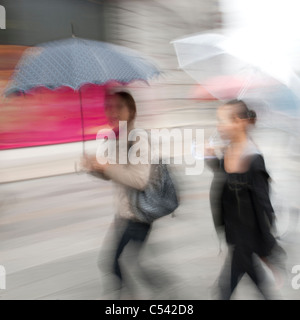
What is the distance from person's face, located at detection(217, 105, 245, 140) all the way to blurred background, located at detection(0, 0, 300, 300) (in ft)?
1.19

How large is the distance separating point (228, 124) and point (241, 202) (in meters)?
0.42

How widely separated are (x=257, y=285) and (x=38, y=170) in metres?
4.91

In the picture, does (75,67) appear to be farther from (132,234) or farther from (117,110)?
(132,234)

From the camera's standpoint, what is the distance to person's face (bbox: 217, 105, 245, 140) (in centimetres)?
245

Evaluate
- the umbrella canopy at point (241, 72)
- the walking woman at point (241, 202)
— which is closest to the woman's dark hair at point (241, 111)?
the walking woman at point (241, 202)

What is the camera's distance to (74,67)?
2.90 metres

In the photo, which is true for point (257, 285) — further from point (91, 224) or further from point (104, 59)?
point (91, 224)

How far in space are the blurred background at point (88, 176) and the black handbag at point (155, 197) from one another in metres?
0.15

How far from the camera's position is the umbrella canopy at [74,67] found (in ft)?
9.37

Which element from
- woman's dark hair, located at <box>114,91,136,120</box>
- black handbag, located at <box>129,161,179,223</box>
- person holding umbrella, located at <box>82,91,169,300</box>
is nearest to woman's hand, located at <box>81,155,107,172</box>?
person holding umbrella, located at <box>82,91,169,300</box>

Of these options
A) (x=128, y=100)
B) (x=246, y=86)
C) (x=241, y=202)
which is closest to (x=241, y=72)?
(x=246, y=86)

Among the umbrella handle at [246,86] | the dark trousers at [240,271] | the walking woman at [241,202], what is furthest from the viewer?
the umbrella handle at [246,86]

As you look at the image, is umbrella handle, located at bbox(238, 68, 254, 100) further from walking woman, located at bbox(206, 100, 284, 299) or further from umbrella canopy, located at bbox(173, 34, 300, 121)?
walking woman, located at bbox(206, 100, 284, 299)

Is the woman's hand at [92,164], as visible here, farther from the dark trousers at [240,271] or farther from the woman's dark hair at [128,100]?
the dark trousers at [240,271]
